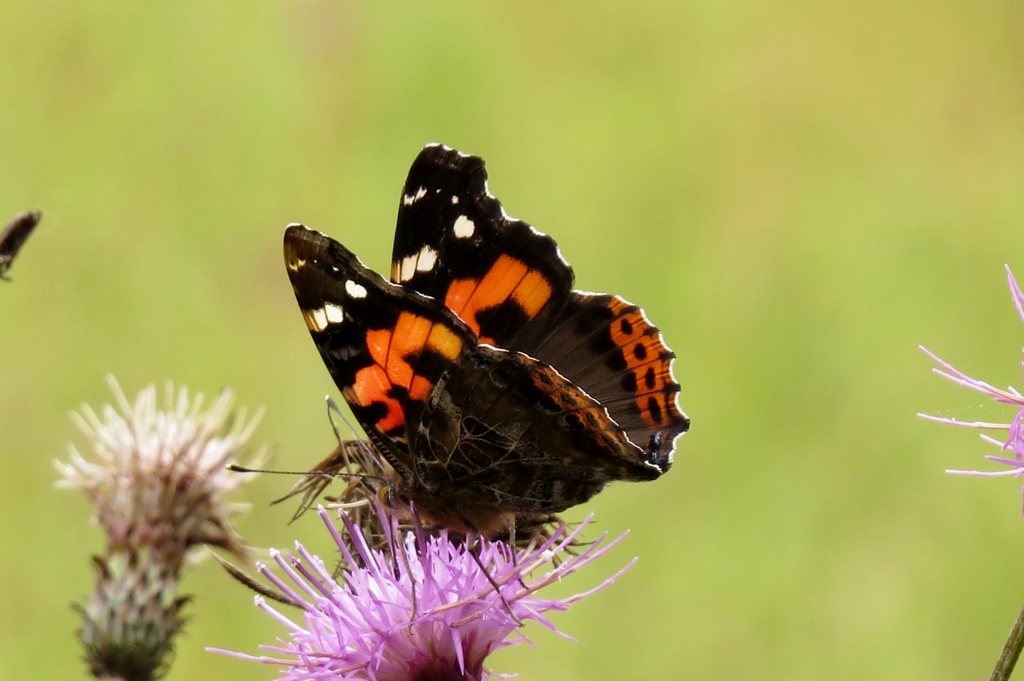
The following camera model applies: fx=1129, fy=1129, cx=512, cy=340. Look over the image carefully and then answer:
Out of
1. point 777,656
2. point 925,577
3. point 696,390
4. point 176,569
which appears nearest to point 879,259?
point 696,390

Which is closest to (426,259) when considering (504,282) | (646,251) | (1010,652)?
(504,282)

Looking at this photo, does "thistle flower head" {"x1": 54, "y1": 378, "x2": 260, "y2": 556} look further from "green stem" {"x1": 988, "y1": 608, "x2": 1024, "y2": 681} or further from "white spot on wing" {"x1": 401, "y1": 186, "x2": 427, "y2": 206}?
"green stem" {"x1": 988, "y1": 608, "x2": 1024, "y2": 681}

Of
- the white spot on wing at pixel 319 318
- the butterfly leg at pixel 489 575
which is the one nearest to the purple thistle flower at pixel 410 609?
the butterfly leg at pixel 489 575

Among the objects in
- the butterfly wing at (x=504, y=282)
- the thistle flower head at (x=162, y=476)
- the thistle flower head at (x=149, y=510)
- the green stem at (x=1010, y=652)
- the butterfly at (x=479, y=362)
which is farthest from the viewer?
the thistle flower head at (x=162, y=476)

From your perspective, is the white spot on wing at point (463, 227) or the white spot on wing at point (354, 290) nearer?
the white spot on wing at point (354, 290)

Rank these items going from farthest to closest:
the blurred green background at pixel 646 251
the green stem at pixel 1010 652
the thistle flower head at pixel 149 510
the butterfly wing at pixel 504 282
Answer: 1. the blurred green background at pixel 646 251
2. the thistle flower head at pixel 149 510
3. the butterfly wing at pixel 504 282
4. the green stem at pixel 1010 652

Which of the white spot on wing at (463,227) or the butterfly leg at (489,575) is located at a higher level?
the white spot on wing at (463,227)

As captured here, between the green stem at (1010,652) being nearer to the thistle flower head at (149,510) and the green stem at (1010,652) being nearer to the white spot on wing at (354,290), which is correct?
the white spot on wing at (354,290)
